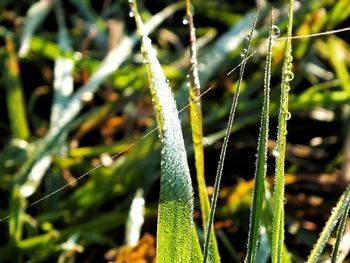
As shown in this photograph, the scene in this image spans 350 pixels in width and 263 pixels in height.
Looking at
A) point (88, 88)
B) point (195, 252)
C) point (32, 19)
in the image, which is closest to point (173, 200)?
point (195, 252)

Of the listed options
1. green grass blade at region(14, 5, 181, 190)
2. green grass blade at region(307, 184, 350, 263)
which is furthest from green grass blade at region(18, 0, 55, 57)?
green grass blade at region(307, 184, 350, 263)

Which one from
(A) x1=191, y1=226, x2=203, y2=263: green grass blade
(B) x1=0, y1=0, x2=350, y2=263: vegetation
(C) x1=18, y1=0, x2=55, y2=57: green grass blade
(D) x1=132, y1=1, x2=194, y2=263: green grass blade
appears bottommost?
(A) x1=191, y1=226, x2=203, y2=263: green grass blade

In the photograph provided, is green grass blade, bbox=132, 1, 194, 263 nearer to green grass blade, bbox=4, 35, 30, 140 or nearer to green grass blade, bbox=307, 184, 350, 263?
green grass blade, bbox=307, 184, 350, 263

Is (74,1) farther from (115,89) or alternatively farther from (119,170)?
(119,170)

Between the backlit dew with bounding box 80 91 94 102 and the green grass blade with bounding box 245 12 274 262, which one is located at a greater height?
the backlit dew with bounding box 80 91 94 102

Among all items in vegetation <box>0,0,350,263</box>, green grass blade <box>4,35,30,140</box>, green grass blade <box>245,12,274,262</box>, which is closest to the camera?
green grass blade <box>245,12,274,262</box>

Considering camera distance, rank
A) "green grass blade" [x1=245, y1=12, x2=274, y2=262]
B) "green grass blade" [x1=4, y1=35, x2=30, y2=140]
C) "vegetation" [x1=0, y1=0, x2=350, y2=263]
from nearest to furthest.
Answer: "green grass blade" [x1=245, y1=12, x2=274, y2=262] < "vegetation" [x1=0, y1=0, x2=350, y2=263] < "green grass blade" [x1=4, y1=35, x2=30, y2=140]

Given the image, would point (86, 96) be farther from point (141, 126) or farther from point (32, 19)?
point (32, 19)

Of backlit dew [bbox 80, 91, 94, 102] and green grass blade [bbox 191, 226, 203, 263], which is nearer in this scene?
green grass blade [bbox 191, 226, 203, 263]
